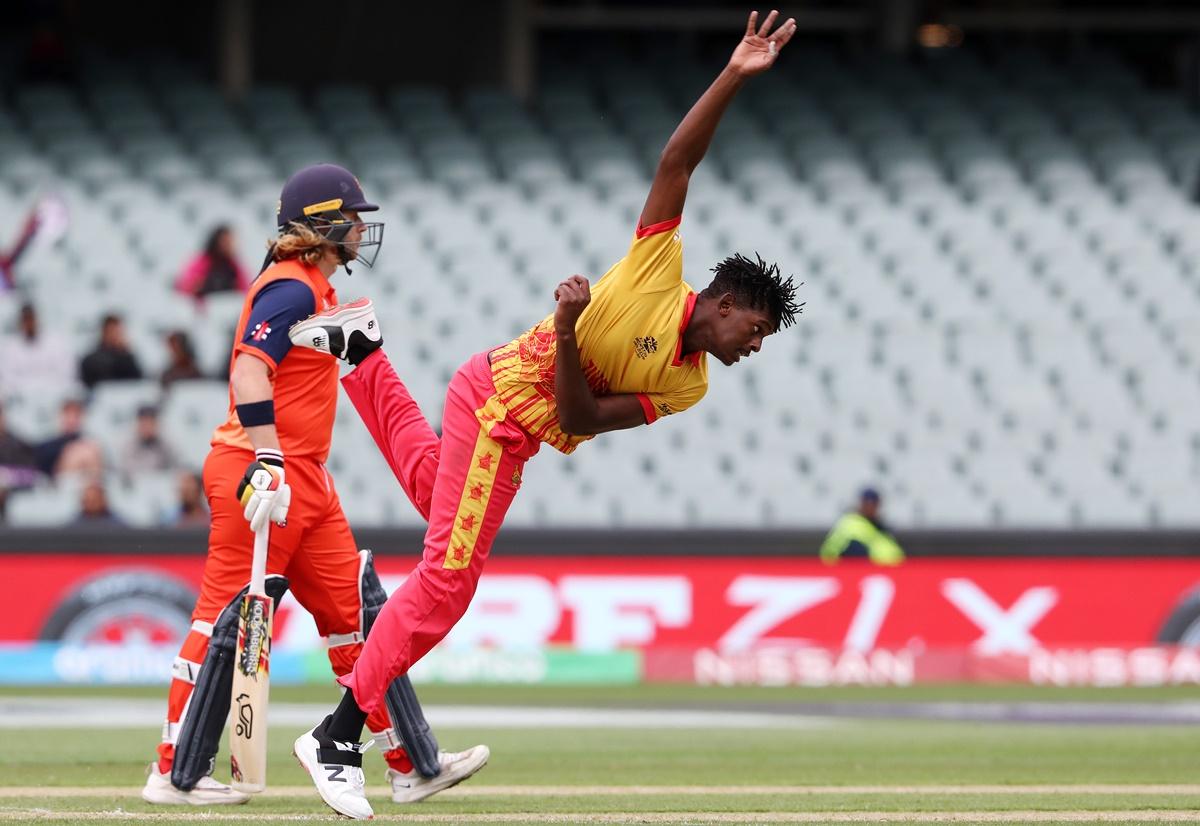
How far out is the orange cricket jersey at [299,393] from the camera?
6.22 meters

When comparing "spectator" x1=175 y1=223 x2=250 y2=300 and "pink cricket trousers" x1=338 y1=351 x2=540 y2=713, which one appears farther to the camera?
"spectator" x1=175 y1=223 x2=250 y2=300

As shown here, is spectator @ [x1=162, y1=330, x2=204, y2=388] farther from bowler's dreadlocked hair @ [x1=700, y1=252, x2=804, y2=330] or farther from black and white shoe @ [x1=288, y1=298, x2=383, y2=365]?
bowler's dreadlocked hair @ [x1=700, y1=252, x2=804, y2=330]

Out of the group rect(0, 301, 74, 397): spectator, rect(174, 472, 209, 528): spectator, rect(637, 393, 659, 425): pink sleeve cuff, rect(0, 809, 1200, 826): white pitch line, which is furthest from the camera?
rect(0, 301, 74, 397): spectator

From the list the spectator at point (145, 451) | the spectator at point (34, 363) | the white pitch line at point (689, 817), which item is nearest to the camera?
the white pitch line at point (689, 817)

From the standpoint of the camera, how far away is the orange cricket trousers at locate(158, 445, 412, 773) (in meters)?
6.22

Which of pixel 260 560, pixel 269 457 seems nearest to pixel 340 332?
pixel 269 457

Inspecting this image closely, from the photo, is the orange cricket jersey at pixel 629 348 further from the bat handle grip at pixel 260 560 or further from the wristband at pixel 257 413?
the bat handle grip at pixel 260 560

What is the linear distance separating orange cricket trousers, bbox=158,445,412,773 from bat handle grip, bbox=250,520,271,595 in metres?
0.15

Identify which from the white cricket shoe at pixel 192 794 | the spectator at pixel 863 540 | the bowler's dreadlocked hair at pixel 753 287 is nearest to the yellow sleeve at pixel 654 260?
the bowler's dreadlocked hair at pixel 753 287

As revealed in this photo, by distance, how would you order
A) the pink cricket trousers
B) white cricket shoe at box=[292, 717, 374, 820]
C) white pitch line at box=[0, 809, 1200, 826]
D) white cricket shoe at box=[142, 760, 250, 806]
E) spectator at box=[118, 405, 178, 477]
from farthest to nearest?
1. spectator at box=[118, 405, 178, 477]
2. white cricket shoe at box=[142, 760, 250, 806]
3. the pink cricket trousers
4. white cricket shoe at box=[292, 717, 374, 820]
5. white pitch line at box=[0, 809, 1200, 826]

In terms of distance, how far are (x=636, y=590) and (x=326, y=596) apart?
6351mm

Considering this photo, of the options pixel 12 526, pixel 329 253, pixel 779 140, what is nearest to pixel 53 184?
pixel 12 526

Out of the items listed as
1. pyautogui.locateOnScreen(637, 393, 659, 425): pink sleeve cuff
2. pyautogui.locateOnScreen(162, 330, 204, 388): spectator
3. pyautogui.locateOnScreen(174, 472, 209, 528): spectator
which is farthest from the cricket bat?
pyautogui.locateOnScreen(162, 330, 204, 388): spectator

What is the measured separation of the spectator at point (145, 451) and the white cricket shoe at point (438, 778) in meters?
7.50
